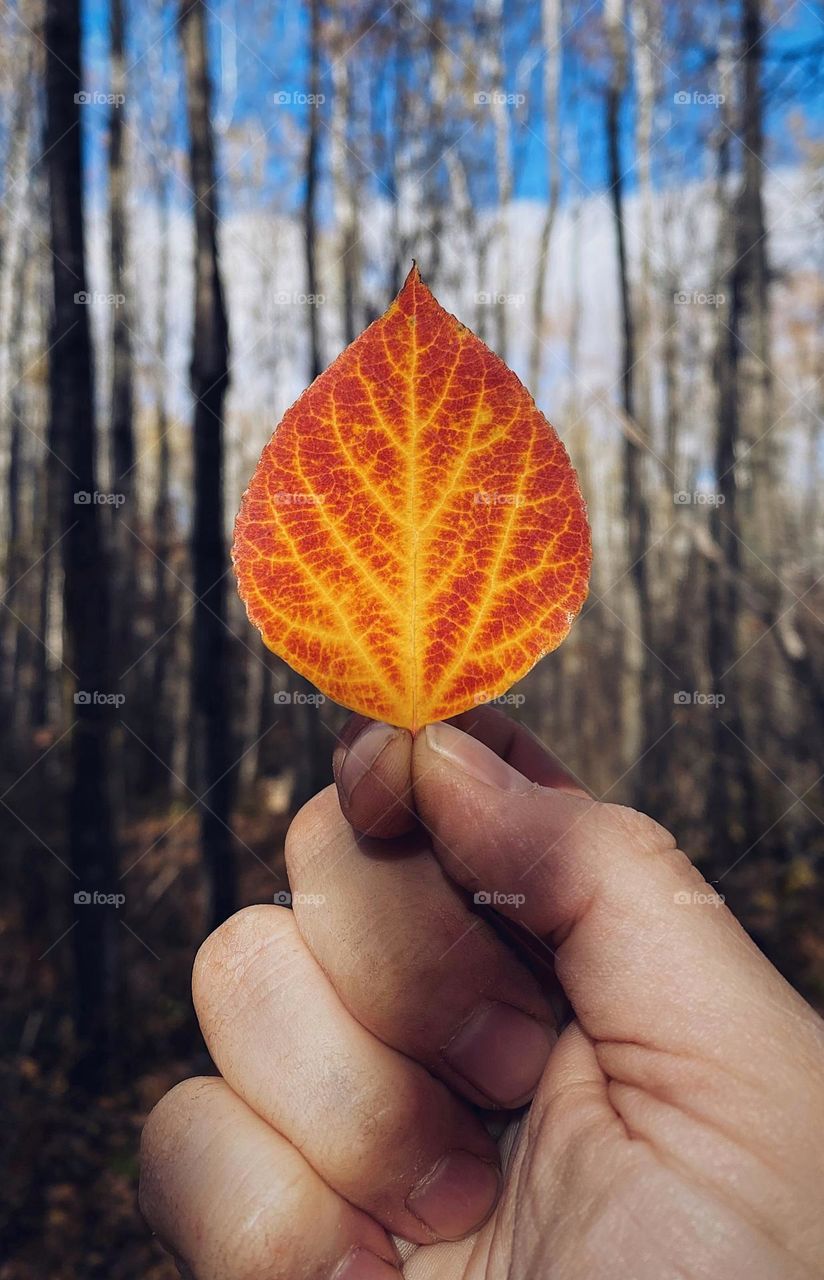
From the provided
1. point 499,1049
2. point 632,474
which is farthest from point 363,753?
point 632,474

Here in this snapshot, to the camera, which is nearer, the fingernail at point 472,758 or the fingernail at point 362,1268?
the fingernail at point 472,758

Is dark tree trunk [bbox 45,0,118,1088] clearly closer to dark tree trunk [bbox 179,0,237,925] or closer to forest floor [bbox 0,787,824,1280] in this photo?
dark tree trunk [bbox 179,0,237,925]

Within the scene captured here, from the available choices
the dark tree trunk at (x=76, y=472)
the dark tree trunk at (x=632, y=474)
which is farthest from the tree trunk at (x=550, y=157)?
the dark tree trunk at (x=76, y=472)

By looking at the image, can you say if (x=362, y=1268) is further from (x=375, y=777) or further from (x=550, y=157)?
(x=550, y=157)

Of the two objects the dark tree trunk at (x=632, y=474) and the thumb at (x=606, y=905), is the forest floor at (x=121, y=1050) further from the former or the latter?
the thumb at (x=606, y=905)

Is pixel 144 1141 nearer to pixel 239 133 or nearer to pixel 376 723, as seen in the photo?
pixel 376 723

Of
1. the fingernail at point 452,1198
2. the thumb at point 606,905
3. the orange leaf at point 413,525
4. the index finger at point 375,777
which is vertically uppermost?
the orange leaf at point 413,525

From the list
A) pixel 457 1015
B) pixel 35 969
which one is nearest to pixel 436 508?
pixel 457 1015

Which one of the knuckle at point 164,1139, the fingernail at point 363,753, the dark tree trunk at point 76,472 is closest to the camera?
the fingernail at point 363,753
